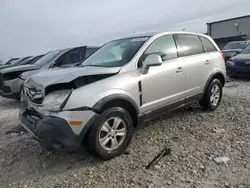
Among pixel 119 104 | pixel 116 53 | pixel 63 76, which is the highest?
pixel 116 53

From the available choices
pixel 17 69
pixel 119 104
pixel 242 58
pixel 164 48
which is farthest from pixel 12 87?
pixel 242 58

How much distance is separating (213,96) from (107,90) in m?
2.86

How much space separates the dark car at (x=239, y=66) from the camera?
8.37 m

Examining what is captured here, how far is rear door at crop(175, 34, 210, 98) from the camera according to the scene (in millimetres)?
4223

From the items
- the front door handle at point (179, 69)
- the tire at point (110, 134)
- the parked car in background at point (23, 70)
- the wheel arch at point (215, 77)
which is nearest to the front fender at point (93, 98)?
the tire at point (110, 134)

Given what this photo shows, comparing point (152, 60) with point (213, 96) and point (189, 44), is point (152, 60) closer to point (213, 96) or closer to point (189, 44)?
point (189, 44)

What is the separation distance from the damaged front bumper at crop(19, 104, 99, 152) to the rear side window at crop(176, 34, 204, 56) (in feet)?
7.51

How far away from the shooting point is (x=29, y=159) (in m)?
3.33

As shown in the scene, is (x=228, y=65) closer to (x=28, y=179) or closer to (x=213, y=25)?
(x=28, y=179)

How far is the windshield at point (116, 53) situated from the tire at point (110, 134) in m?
0.80

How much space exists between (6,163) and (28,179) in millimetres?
635

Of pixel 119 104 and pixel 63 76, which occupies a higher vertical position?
pixel 63 76

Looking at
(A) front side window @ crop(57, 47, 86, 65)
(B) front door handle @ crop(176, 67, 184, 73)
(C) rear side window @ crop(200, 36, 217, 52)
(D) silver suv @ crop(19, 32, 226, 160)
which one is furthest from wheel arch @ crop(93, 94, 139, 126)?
(A) front side window @ crop(57, 47, 86, 65)

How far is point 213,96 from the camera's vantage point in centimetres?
494
